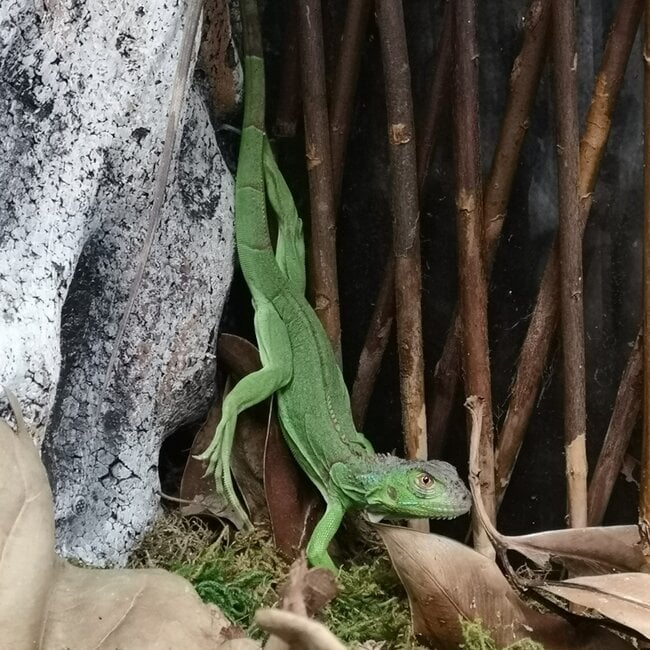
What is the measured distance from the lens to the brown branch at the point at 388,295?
1.65 metres

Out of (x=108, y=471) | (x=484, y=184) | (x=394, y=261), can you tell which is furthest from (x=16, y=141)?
(x=484, y=184)

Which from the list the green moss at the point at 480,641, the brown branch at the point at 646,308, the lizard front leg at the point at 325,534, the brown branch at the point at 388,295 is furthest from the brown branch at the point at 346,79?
the green moss at the point at 480,641

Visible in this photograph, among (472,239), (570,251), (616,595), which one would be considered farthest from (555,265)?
(616,595)

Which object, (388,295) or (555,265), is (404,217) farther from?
(555,265)

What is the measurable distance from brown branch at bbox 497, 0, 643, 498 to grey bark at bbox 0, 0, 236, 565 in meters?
0.64

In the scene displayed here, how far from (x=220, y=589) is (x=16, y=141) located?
33.3 inches

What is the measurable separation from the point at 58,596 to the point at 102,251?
62 cm

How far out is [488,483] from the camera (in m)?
1.62

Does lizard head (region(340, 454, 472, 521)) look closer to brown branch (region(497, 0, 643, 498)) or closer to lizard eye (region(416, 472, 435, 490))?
lizard eye (region(416, 472, 435, 490))

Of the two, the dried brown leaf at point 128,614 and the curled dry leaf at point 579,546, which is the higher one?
the dried brown leaf at point 128,614

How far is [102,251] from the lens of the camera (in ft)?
4.74

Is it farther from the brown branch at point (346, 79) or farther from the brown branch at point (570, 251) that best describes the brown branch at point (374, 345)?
the brown branch at point (570, 251)

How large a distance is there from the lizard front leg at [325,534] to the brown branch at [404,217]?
7.5 inches

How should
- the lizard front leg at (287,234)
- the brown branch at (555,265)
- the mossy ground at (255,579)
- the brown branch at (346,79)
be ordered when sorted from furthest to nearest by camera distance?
the lizard front leg at (287,234), the brown branch at (346,79), the brown branch at (555,265), the mossy ground at (255,579)
